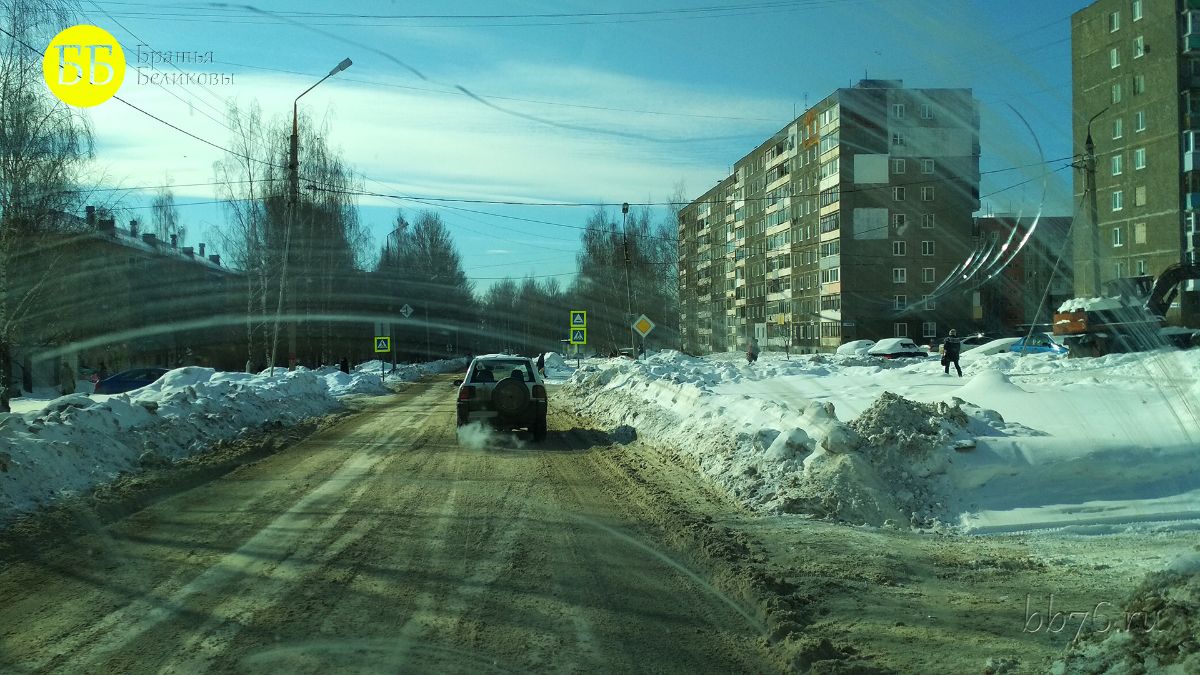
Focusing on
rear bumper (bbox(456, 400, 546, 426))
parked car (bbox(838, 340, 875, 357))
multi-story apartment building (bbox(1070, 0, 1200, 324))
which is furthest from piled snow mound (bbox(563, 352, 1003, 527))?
parked car (bbox(838, 340, 875, 357))

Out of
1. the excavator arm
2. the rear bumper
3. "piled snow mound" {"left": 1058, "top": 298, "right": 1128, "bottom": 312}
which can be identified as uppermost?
the excavator arm

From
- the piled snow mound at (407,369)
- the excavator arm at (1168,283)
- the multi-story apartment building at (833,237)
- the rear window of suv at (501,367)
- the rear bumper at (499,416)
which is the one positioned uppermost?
the multi-story apartment building at (833,237)

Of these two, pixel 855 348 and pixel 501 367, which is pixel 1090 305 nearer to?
pixel 501 367

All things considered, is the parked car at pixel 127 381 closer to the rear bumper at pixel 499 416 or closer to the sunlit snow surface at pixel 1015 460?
the rear bumper at pixel 499 416

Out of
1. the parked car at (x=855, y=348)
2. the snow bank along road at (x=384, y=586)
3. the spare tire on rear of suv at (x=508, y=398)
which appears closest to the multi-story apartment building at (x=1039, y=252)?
the snow bank along road at (x=384, y=586)

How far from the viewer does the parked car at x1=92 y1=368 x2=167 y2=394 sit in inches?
1313

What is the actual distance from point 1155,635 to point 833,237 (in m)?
62.0

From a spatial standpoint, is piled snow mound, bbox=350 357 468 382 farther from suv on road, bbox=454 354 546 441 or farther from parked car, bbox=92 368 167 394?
suv on road, bbox=454 354 546 441

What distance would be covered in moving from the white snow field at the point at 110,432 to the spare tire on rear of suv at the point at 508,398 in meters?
5.07

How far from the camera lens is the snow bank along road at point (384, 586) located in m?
4.83

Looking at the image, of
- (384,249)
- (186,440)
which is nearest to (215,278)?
(384,249)

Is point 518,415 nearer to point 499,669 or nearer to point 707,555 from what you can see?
point 707,555

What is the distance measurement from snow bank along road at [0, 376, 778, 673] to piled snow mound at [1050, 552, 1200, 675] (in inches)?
63.9

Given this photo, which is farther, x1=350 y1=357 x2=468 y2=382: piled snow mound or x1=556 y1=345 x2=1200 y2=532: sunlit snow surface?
x1=350 y1=357 x2=468 y2=382: piled snow mound
